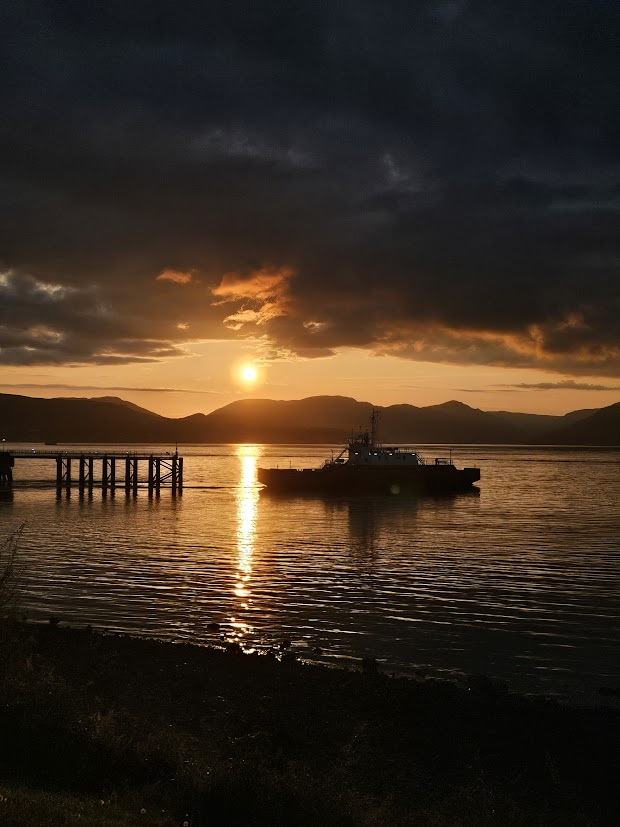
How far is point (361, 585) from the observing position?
32312 mm

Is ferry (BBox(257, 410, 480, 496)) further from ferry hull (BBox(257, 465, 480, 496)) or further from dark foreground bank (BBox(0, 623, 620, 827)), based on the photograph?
dark foreground bank (BBox(0, 623, 620, 827))

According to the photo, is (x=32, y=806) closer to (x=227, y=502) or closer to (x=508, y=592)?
(x=508, y=592)

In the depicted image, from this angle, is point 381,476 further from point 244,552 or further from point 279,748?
point 279,748

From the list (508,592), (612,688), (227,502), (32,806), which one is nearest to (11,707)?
(32,806)

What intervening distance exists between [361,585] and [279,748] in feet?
63.1

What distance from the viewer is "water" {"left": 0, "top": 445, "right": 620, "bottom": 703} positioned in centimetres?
2128

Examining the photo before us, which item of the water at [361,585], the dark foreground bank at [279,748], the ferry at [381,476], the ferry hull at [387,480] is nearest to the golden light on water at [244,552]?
the water at [361,585]

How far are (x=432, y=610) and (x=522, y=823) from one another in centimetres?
1579

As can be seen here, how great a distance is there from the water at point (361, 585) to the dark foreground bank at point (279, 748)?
3.12m

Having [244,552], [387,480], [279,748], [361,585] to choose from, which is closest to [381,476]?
[387,480]

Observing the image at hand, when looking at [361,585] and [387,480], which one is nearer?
[361,585]

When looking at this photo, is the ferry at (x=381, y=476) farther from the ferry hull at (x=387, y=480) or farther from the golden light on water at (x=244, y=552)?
the golden light on water at (x=244, y=552)

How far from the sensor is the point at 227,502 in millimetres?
87562

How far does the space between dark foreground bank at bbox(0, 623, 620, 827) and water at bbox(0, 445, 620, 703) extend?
3122 millimetres
